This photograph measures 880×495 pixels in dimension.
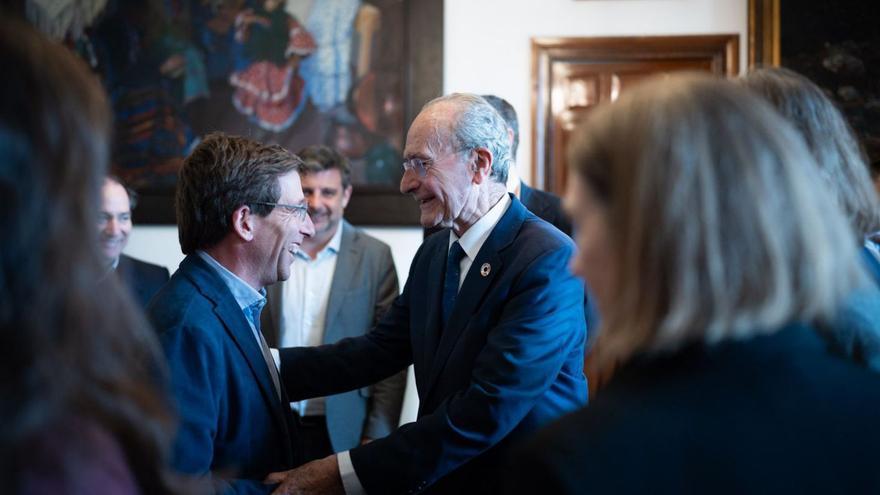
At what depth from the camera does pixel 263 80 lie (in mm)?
5598

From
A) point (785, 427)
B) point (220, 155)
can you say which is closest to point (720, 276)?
point (785, 427)

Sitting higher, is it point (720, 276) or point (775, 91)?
point (775, 91)

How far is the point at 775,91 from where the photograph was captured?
1932 mm

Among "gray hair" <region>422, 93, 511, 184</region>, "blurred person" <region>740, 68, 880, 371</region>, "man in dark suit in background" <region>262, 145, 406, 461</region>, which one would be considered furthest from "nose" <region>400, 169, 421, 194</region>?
"man in dark suit in background" <region>262, 145, 406, 461</region>

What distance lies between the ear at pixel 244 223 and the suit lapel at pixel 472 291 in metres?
0.58

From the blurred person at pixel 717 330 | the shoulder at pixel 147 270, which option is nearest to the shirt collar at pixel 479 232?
the blurred person at pixel 717 330

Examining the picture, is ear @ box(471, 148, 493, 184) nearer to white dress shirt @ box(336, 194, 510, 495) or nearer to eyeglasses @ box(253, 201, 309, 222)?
white dress shirt @ box(336, 194, 510, 495)

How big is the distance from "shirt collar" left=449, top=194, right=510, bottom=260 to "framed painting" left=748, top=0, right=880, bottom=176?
9.79 feet

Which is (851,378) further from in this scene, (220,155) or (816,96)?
(220,155)

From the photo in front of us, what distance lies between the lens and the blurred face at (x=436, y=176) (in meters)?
2.75

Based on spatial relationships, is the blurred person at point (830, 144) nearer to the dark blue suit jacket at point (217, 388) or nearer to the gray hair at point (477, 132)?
the gray hair at point (477, 132)

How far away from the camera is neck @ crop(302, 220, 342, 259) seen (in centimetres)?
448

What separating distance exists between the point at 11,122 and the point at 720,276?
856 mm

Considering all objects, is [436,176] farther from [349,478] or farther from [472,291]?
[349,478]
